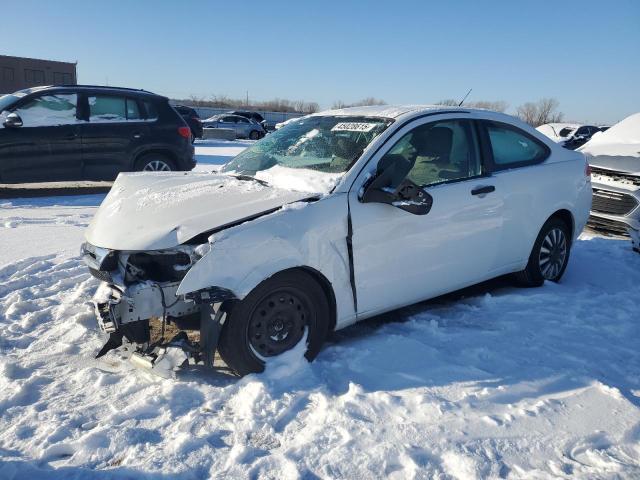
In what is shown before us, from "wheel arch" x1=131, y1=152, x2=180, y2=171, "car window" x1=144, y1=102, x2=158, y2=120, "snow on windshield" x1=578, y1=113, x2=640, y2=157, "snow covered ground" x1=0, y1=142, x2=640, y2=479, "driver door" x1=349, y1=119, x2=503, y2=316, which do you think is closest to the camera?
"snow covered ground" x1=0, y1=142, x2=640, y2=479

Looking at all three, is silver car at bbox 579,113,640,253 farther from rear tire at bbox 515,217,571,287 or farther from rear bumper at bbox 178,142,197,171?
rear bumper at bbox 178,142,197,171

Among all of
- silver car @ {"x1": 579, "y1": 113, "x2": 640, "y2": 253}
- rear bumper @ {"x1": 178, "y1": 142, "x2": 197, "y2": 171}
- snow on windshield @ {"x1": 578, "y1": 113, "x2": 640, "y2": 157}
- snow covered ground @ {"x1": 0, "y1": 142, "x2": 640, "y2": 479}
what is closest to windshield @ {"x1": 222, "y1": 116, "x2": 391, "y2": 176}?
snow covered ground @ {"x1": 0, "y1": 142, "x2": 640, "y2": 479}

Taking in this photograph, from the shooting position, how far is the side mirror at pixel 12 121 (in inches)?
317

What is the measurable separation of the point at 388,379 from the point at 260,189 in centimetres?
151

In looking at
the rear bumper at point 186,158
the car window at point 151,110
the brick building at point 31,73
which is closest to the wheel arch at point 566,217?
the rear bumper at point 186,158

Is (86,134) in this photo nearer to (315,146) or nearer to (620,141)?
(315,146)

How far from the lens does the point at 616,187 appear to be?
22.1 ft

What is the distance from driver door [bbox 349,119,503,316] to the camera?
11.8ft

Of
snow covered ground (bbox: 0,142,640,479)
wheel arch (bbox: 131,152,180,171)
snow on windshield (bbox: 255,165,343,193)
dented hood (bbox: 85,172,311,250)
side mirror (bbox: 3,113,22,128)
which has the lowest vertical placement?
snow covered ground (bbox: 0,142,640,479)

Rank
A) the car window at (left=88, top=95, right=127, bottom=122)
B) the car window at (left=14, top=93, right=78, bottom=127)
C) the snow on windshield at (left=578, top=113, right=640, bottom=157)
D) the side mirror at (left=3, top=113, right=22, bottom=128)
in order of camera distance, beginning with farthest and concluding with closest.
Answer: the car window at (left=88, top=95, right=127, bottom=122), the car window at (left=14, top=93, right=78, bottom=127), the side mirror at (left=3, top=113, right=22, bottom=128), the snow on windshield at (left=578, top=113, right=640, bottom=157)

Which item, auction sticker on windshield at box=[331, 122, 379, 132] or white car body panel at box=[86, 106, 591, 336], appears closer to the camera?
white car body panel at box=[86, 106, 591, 336]

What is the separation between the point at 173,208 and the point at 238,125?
94.1 ft

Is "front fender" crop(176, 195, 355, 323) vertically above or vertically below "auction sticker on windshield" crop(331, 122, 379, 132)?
below

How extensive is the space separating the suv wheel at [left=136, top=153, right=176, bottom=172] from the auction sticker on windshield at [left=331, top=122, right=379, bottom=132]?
552 cm
